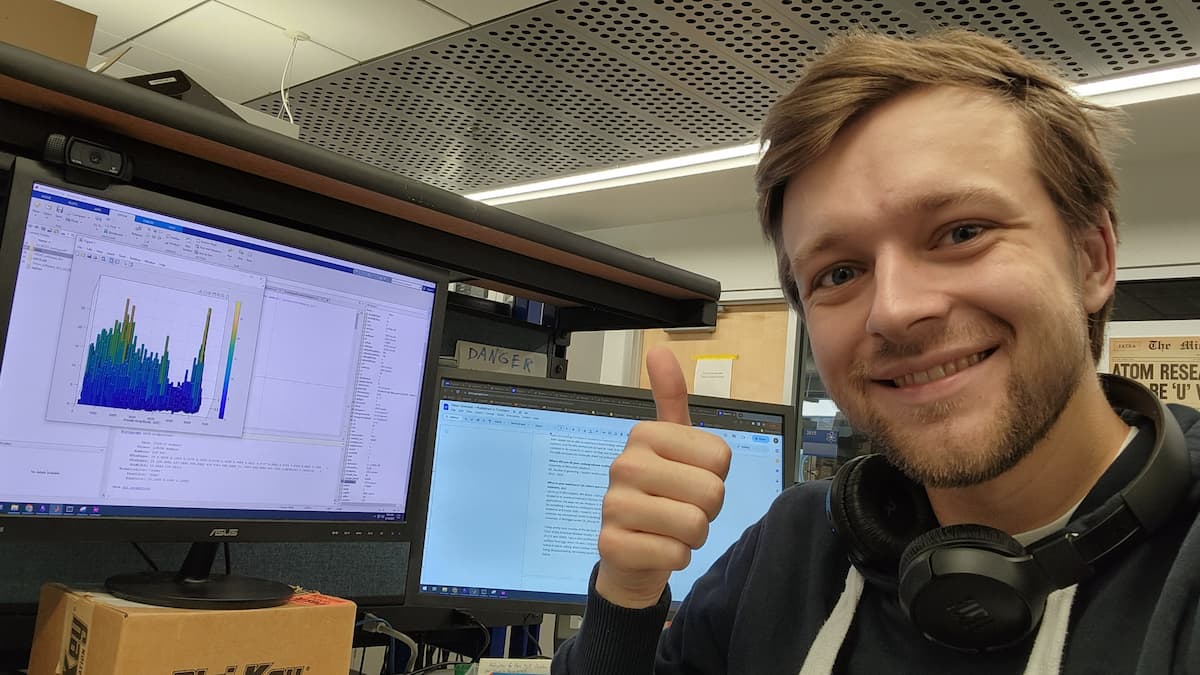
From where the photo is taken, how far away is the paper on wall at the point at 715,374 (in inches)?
164

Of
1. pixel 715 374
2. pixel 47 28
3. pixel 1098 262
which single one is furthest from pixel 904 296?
pixel 715 374

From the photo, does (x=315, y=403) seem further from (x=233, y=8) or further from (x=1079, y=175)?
(x=233, y=8)

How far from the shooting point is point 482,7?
240 cm

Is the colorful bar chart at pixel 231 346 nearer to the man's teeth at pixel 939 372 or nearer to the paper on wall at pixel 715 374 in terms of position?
the man's teeth at pixel 939 372

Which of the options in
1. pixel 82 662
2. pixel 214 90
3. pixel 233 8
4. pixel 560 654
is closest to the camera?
pixel 82 662

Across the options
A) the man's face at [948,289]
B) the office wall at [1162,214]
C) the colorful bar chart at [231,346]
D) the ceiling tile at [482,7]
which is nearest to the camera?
the man's face at [948,289]

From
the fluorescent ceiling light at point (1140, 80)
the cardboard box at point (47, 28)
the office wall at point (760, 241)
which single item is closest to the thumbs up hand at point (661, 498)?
the cardboard box at point (47, 28)

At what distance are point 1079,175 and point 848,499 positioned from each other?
37cm

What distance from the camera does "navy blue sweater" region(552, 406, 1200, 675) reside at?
0.60 meters

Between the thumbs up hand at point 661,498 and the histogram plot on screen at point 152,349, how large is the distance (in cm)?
44

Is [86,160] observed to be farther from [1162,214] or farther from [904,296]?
[1162,214]

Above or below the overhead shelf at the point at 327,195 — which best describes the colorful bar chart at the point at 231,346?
below

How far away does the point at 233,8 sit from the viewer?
2594mm

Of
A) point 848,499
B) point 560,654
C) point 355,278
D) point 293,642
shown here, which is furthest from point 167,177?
point 848,499
